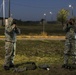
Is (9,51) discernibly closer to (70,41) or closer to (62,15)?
(70,41)

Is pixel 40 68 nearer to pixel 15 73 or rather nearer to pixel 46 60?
pixel 15 73

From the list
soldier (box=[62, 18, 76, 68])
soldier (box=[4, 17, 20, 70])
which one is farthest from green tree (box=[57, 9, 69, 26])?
soldier (box=[4, 17, 20, 70])

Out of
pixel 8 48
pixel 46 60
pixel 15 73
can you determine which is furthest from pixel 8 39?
pixel 46 60

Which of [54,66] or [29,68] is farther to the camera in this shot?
[54,66]

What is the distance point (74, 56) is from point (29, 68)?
1.84 metres

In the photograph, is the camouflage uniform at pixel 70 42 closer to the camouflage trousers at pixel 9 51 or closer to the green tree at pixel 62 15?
the camouflage trousers at pixel 9 51

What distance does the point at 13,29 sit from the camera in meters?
12.4

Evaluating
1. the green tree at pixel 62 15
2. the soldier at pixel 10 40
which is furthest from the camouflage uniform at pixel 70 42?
the green tree at pixel 62 15

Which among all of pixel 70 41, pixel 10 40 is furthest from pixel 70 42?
pixel 10 40

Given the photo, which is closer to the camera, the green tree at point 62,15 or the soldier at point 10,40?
the soldier at point 10,40

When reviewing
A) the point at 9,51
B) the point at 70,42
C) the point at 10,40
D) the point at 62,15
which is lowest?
the point at 62,15

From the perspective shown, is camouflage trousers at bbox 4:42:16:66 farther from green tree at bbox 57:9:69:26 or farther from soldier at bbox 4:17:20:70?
green tree at bbox 57:9:69:26

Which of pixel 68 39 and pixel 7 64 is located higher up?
pixel 68 39

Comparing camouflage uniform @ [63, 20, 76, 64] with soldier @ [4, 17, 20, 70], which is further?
camouflage uniform @ [63, 20, 76, 64]
